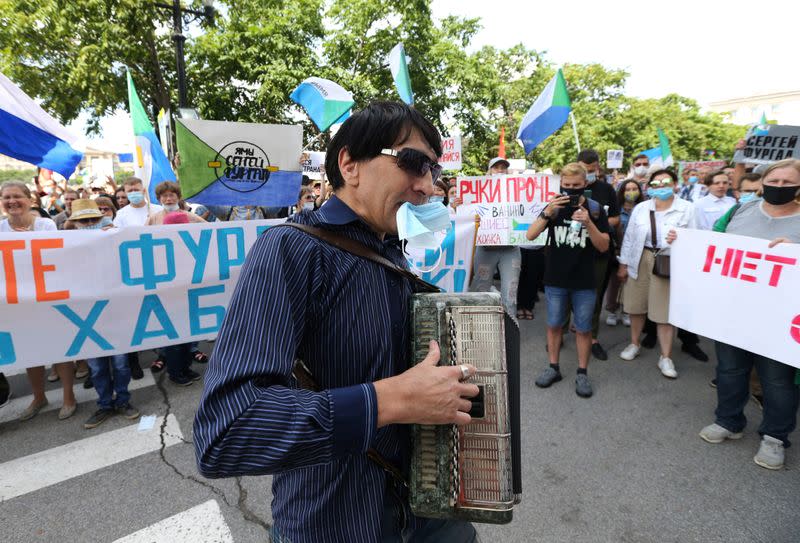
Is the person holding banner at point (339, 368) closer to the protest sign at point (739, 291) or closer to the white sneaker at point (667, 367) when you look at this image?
the protest sign at point (739, 291)

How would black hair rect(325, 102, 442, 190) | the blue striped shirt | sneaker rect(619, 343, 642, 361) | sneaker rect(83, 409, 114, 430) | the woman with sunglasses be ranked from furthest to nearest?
sneaker rect(619, 343, 642, 361) < the woman with sunglasses < sneaker rect(83, 409, 114, 430) < black hair rect(325, 102, 442, 190) < the blue striped shirt

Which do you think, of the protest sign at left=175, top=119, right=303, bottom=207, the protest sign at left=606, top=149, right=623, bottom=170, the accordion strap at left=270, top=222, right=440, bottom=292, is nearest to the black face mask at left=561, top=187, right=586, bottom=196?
the protest sign at left=175, top=119, right=303, bottom=207

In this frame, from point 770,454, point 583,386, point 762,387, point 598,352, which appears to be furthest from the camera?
point 598,352

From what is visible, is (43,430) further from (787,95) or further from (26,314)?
(787,95)

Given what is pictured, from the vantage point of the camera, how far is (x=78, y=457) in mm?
3305

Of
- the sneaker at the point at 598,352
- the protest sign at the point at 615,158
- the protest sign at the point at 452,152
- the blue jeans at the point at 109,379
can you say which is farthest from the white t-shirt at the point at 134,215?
the protest sign at the point at 615,158

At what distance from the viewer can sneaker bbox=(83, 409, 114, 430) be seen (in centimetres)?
373

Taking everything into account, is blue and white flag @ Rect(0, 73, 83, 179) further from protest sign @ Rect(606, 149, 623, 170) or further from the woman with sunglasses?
protest sign @ Rect(606, 149, 623, 170)

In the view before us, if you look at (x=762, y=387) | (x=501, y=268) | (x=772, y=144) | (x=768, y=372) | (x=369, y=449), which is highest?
(x=772, y=144)

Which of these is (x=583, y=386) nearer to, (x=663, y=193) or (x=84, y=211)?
(x=663, y=193)

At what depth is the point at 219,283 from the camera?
4.06m

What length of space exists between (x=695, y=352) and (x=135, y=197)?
7.16 meters

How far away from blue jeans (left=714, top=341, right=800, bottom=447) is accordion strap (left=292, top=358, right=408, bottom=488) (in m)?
3.24

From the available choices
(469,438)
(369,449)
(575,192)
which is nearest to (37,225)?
(369,449)
